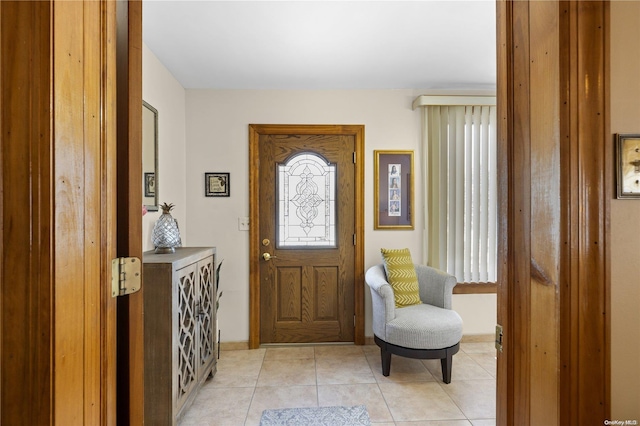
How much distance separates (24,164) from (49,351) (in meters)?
0.35

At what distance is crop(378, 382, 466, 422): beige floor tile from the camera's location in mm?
2092

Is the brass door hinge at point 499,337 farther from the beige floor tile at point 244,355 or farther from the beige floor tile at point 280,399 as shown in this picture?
the beige floor tile at point 244,355

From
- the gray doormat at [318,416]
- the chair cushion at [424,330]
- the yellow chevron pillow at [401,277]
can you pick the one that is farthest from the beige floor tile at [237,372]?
the yellow chevron pillow at [401,277]

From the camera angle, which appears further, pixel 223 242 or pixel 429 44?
pixel 223 242

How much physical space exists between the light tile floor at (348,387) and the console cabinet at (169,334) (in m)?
0.26

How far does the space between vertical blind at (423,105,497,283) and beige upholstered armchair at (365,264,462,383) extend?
21.6 inches

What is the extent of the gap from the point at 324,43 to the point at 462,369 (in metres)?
2.83

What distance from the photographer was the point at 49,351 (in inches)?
23.4

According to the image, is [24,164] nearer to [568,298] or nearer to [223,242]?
[568,298]

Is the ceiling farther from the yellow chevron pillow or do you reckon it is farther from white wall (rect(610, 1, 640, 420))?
the yellow chevron pillow

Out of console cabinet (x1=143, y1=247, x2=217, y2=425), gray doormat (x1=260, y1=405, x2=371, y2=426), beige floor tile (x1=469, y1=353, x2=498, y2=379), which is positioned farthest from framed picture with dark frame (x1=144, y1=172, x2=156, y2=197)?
beige floor tile (x1=469, y1=353, x2=498, y2=379)

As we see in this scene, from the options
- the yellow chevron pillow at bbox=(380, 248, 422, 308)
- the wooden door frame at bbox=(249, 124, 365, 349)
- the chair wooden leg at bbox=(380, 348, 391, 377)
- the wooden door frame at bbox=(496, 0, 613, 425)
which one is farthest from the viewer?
the wooden door frame at bbox=(249, 124, 365, 349)

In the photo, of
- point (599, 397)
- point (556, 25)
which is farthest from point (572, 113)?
point (599, 397)

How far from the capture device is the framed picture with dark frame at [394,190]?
3.21 meters
